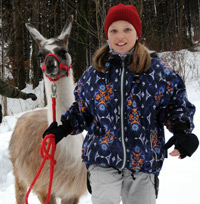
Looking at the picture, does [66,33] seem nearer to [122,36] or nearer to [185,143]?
[122,36]

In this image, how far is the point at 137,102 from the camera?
1.43 meters

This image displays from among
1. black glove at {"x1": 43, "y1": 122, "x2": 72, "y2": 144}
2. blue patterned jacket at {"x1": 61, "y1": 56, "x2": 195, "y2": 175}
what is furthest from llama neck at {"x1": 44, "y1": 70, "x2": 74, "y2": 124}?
blue patterned jacket at {"x1": 61, "y1": 56, "x2": 195, "y2": 175}

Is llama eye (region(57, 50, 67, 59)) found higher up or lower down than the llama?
higher up

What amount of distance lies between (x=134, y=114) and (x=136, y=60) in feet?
1.11

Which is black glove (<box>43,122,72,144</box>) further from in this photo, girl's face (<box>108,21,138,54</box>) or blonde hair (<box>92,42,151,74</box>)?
girl's face (<box>108,21,138,54</box>)

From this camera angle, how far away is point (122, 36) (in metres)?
1.51

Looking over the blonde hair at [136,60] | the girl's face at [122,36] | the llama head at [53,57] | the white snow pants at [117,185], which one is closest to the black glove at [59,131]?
the white snow pants at [117,185]

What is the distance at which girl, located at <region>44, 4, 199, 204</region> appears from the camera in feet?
4.61

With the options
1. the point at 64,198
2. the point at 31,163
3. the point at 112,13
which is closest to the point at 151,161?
the point at 112,13

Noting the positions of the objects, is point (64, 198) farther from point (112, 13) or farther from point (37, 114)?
point (112, 13)

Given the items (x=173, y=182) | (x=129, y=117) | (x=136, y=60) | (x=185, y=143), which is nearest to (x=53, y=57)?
(x=136, y=60)

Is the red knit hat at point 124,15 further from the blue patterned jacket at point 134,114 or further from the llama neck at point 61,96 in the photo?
the llama neck at point 61,96

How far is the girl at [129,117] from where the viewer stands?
1406mm

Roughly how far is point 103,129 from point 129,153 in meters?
0.21
